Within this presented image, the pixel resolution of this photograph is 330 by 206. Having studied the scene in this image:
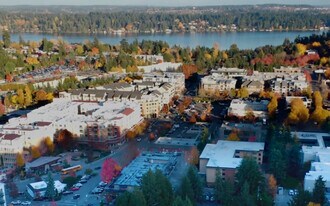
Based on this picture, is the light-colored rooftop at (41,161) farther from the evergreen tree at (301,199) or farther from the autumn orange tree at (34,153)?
the evergreen tree at (301,199)

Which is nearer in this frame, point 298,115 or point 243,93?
point 298,115

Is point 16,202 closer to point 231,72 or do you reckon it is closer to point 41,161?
point 41,161

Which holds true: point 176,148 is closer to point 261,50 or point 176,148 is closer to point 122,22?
point 261,50

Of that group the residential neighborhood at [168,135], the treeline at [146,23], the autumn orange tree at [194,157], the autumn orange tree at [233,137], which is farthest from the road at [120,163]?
the treeline at [146,23]

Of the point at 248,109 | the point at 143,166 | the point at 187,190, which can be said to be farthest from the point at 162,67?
the point at 187,190

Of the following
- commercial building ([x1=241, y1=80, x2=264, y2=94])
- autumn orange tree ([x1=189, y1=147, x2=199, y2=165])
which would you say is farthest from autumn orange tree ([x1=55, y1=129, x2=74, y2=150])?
commercial building ([x1=241, y1=80, x2=264, y2=94])

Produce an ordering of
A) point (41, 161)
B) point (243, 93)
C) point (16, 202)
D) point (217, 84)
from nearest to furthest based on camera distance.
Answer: point (16, 202) → point (41, 161) → point (243, 93) → point (217, 84)

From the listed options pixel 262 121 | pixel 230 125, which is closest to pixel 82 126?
pixel 230 125
